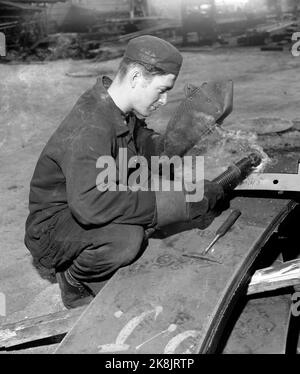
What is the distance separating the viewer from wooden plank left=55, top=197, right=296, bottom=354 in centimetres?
153

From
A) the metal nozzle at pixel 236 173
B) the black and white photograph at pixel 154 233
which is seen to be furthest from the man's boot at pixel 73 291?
the metal nozzle at pixel 236 173

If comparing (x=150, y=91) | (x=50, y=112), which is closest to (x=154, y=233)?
(x=150, y=91)

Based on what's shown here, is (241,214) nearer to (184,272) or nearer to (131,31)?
(184,272)

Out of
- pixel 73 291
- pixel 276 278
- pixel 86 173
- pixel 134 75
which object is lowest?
pixel 73 291

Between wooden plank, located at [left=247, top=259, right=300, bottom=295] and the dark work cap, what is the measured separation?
3.60 ft

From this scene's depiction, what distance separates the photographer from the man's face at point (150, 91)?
2.07 metres

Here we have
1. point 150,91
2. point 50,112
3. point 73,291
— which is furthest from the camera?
point 50,112

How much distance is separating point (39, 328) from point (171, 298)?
0.76m

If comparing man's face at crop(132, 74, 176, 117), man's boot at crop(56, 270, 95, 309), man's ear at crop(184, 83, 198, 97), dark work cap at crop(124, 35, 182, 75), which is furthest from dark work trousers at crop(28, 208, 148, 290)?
man's ear at crop(184, 83, 198, 97)

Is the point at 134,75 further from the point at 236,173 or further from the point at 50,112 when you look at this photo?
the point at 50,112

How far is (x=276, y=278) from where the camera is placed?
2066 mm

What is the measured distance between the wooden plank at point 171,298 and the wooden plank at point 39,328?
366 millimetres

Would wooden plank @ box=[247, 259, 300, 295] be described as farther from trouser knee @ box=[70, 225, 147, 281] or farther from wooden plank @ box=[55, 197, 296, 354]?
trouser knee @ box=[70, 225, 147, 281]
